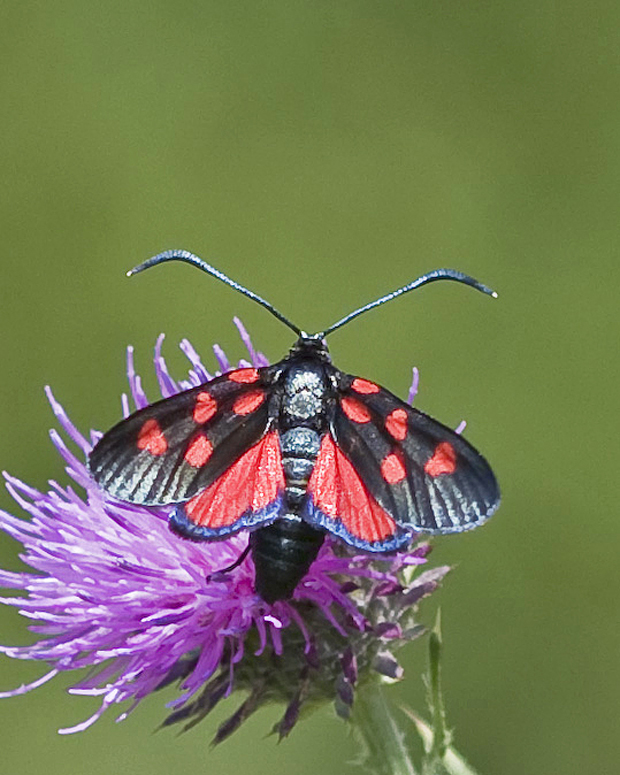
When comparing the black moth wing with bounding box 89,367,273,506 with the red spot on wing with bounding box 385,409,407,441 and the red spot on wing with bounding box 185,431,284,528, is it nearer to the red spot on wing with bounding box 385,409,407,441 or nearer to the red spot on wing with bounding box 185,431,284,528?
the red spot on wing with bounding box 185,431,284,528

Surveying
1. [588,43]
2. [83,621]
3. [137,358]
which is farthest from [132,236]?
[83,621]

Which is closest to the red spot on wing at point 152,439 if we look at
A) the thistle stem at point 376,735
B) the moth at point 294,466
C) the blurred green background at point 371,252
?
the moth at point 294,466

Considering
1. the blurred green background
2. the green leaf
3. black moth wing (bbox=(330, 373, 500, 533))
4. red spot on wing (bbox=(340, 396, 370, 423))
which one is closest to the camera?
black moth wing (bbox=(330, 373, 500, 533))

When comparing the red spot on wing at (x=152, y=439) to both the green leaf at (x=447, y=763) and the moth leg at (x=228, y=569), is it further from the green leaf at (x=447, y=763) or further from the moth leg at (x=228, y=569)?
the green leaf at (x=447, y=763)

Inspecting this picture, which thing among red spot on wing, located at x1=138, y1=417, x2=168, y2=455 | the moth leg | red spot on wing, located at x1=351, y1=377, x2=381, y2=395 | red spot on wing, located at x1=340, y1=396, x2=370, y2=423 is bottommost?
the moth leg

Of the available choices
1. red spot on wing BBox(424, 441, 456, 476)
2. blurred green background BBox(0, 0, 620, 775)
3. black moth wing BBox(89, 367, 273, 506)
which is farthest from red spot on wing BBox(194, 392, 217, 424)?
blurred green background BBox(0, 0, 620, 775)

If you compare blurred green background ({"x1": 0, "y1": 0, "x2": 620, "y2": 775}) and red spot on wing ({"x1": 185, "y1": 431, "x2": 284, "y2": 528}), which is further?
blurred green background ({"x1": 0, "y1": 0, "x2": 620, "y2": 775})

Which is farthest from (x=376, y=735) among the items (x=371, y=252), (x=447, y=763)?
(x=371, y=252)

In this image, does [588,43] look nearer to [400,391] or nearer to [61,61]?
[400,391]

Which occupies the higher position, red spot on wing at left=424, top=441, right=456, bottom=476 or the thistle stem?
red spot on wing at left=424, top=441, right=456, bottom=476

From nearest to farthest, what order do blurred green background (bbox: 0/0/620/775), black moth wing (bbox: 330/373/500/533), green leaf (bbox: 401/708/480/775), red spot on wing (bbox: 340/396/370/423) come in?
black moth wing (bbox: 330/373/500/533), red spot on wing (bbox: 340/396/370/423), green leaf (bbox: 401/708/480/775), blurred green background (bbox: 0/0/620/775)
